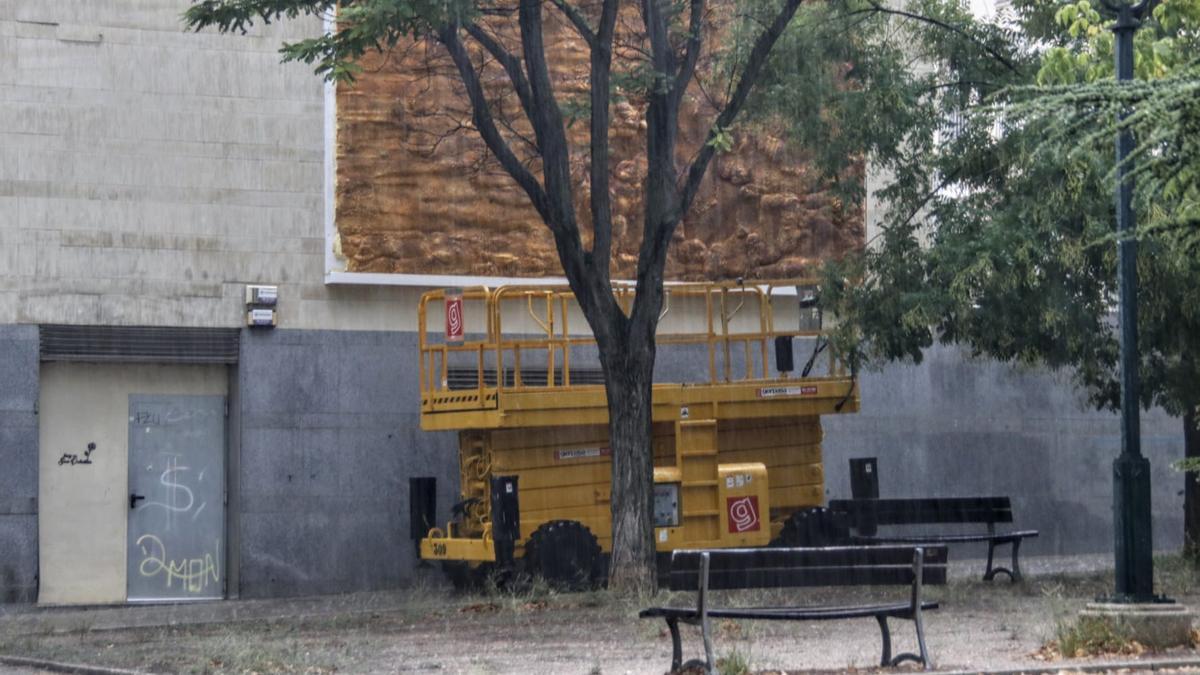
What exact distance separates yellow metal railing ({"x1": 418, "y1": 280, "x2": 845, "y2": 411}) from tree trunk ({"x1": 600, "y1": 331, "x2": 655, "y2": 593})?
1426 mm

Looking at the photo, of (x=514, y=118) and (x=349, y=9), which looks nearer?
(x=349, y=9)

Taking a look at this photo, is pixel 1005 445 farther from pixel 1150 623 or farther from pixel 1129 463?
pixel 1150 623

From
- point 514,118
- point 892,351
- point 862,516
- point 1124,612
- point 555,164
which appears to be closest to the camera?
point 1124,612

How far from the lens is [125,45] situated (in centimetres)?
1992

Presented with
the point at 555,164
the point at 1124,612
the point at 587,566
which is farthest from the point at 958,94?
the point at 1124,612

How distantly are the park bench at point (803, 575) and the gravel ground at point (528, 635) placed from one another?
1.46 feet

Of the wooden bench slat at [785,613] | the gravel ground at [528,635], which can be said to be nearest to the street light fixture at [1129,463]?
the gravel ground at [528,635]

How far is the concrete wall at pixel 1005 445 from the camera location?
23297 mm

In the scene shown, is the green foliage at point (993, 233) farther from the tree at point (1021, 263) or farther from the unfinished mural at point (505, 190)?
the unfinished mural at point (505, 190)

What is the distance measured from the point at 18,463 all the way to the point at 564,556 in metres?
6.57

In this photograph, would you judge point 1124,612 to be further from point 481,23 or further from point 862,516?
point 481,23

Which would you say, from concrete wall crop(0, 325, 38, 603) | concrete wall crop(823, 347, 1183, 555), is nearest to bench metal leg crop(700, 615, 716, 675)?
concrete wall crop(0, 325, 38, 603)

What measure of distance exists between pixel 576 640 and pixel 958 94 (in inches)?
324

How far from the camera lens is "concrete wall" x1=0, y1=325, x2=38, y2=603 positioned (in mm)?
18953
